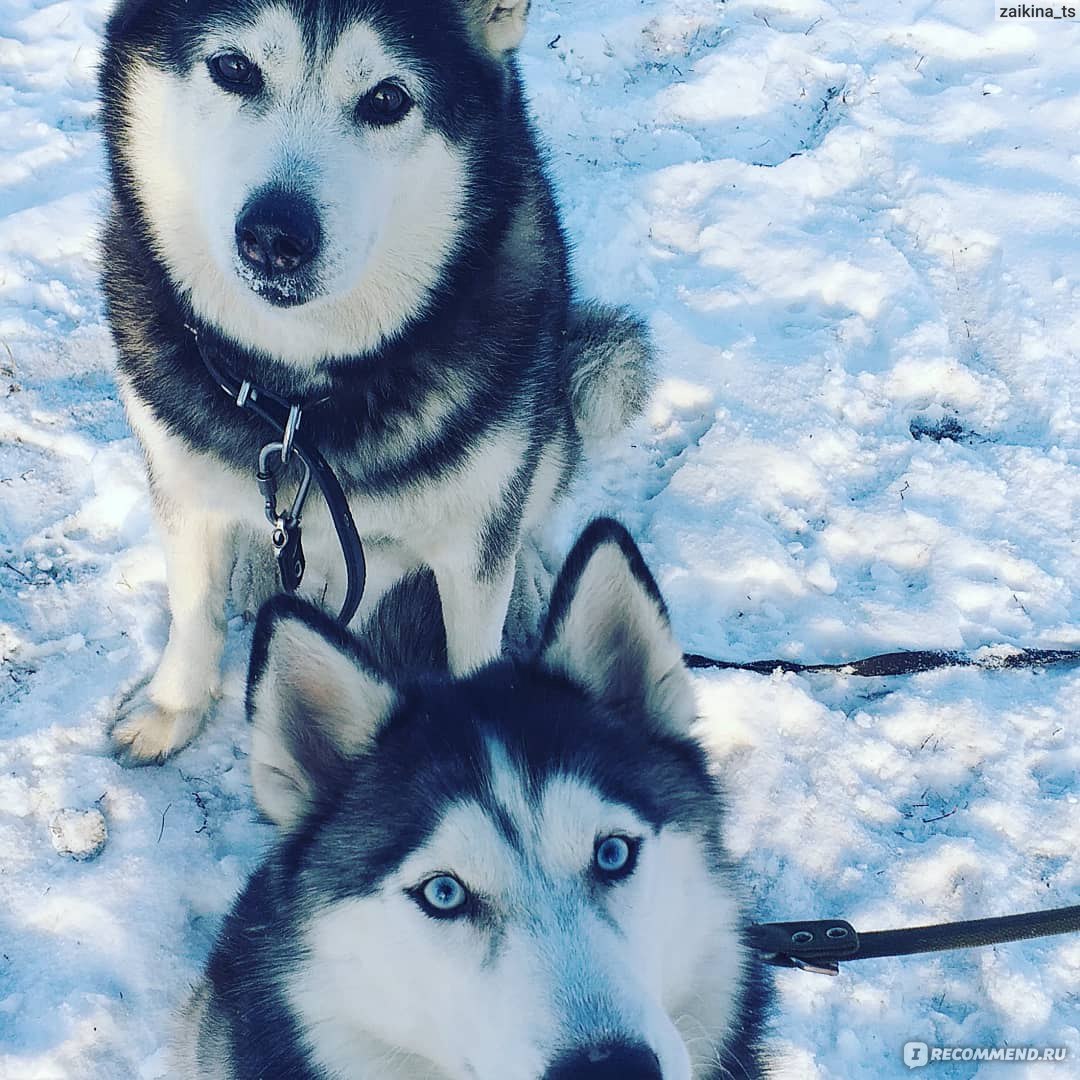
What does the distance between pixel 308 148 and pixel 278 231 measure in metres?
0.22

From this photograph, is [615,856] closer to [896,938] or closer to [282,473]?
[896,938]

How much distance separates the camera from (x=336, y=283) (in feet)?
6.67

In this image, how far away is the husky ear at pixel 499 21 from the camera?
7.27ft

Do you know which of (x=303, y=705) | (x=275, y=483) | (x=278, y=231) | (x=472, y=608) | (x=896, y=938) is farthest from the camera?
→ (x=472, y=608)

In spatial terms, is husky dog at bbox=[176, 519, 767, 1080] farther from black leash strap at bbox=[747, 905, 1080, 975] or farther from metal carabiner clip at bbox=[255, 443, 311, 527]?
metal carabiner clip at bbox=[255, 443, 311, 527]

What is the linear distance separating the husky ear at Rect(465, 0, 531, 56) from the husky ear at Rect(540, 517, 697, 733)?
1.33 metres

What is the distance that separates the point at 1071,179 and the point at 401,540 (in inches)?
149

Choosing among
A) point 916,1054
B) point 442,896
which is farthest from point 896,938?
point 442,896

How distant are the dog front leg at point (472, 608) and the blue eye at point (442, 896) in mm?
1076

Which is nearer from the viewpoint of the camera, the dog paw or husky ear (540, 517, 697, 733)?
husky ear (540, 517, 697, 733)

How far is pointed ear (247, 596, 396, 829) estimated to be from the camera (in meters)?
1.63

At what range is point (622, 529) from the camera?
1658mm

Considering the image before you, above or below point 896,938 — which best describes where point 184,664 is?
above

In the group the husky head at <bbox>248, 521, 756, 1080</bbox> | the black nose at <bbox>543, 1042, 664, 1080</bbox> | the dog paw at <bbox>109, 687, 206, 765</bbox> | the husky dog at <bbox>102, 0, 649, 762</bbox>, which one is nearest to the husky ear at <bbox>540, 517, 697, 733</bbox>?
the husky head at <bbox>248, 521, 756, 1080</bbox>
